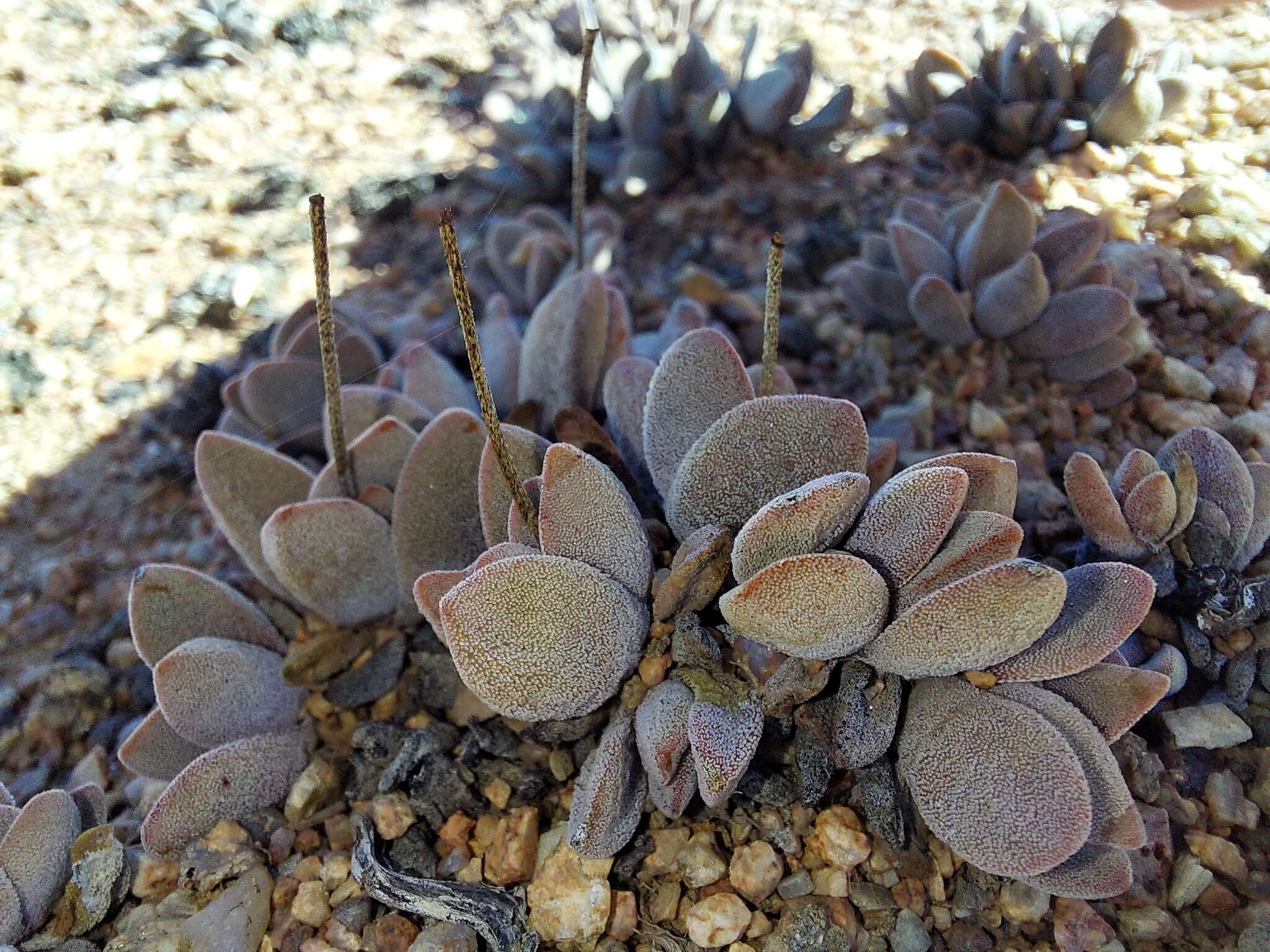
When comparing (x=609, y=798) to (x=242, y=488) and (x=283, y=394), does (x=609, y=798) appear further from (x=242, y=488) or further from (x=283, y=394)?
(x=283, y=394)

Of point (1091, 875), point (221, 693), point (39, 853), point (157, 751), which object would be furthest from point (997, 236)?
point (39, 853)

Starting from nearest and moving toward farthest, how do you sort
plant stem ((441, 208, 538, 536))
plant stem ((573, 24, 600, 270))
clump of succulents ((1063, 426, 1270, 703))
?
plant stem ((441, 208, 538, 536)) → clump of succulents ((1063, 426, 1270, 703)) → plant stem ((573, 24, 600, 270))

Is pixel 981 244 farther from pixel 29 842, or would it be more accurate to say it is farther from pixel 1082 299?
pixel 29 842

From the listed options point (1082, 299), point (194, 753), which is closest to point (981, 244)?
point (1082, 299)

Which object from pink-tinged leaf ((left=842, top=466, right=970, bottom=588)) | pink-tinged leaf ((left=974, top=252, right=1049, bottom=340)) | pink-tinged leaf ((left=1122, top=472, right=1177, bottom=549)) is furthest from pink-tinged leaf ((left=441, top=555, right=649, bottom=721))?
pink-tinged leaf ((left=974, top=252, right=1049, bottom=340))

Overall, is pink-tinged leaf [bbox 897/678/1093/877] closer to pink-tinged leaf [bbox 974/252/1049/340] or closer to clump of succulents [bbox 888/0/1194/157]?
pink-tinged leaf [bbox 974/252/1049/340]

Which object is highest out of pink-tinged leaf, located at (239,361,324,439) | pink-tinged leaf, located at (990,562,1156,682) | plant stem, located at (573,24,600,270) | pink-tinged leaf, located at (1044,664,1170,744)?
plant stem, located at (573,24,600,270)
